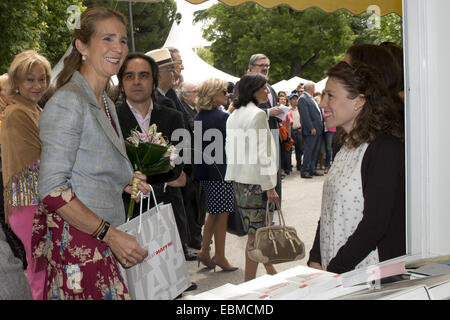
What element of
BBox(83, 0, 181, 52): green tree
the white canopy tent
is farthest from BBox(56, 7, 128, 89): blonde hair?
the white canopy tent

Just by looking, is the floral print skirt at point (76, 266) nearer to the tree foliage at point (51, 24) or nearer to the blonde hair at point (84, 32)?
the blonde hair at point (84, 32)

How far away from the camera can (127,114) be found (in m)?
2.54

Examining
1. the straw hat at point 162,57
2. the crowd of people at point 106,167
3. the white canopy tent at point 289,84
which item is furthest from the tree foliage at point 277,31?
the white canopy tent at point 289,84

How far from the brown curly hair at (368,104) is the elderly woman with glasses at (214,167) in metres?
2.10

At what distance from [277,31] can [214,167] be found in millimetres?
2726

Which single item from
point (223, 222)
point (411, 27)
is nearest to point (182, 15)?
point (223, 222)

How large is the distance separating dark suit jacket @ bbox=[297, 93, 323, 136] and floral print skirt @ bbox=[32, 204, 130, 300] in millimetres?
7415

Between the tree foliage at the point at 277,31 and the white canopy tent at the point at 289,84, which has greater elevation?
the white canopy tent at the point at 289,84

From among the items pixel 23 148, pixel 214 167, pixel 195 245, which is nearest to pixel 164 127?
pixel 23 148

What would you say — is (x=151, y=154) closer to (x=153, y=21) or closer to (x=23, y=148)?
(x=23, y=148)

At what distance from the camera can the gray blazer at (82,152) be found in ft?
4.46

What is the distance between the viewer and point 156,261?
1.67 metres

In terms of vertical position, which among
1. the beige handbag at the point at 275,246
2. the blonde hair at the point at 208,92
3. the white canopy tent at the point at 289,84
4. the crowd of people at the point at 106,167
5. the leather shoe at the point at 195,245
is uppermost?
the white canopy tent at the point at 289,84
